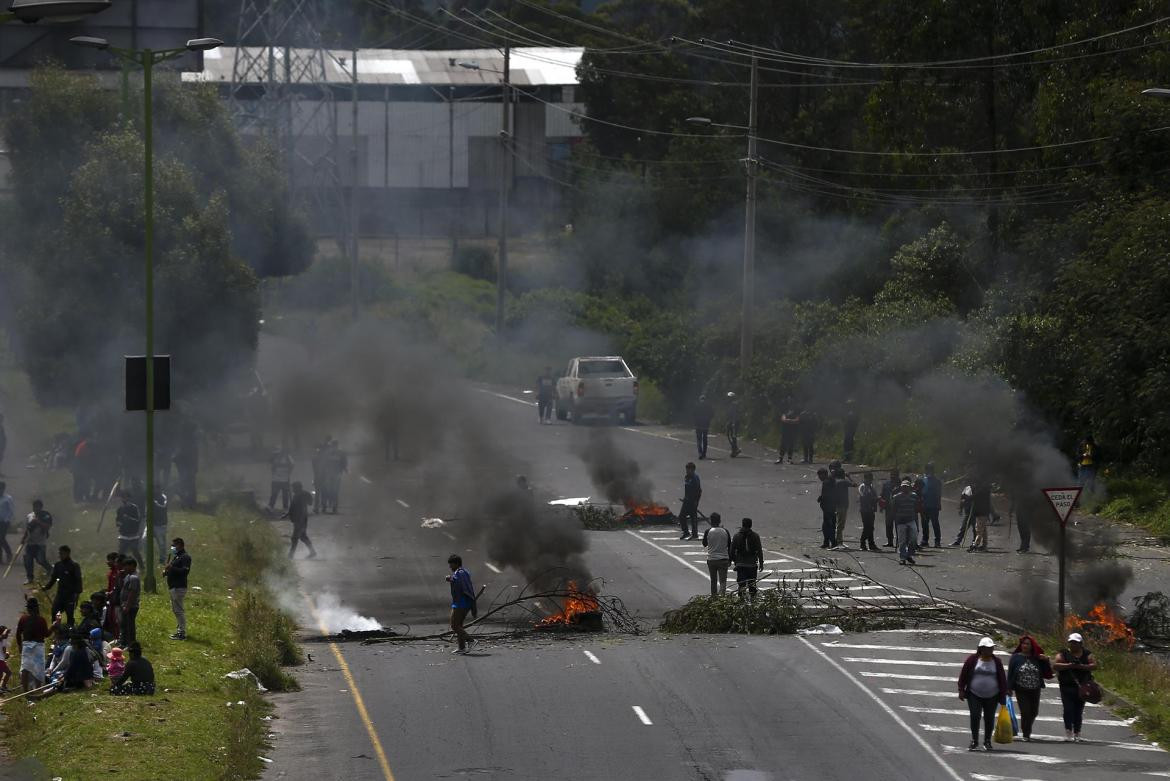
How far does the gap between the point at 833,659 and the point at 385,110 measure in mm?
67008

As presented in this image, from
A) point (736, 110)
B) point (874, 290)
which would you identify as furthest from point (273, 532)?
point (736, 110)

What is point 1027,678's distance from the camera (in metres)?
18.2

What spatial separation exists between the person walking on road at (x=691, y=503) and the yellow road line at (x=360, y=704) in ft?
28.4

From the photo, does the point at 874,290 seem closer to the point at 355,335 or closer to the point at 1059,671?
the point at 355,335

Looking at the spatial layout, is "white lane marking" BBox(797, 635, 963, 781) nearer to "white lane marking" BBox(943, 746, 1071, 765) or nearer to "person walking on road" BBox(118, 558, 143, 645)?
"white lane marking" BBox(943, 746, 1071, 765)

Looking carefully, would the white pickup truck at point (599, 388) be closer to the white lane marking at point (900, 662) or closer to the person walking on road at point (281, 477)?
the person walking on road at point (281, 477)

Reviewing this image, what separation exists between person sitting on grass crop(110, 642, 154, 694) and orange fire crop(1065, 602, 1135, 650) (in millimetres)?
12078

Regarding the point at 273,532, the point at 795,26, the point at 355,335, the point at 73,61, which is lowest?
the point at 273,532

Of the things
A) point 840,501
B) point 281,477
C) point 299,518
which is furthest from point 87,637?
point 281,477

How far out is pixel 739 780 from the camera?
16328 millimetres

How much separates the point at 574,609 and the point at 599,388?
1032 inches

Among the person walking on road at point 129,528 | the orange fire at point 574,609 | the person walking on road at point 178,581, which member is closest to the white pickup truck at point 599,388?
the person walking on road at point 129,528

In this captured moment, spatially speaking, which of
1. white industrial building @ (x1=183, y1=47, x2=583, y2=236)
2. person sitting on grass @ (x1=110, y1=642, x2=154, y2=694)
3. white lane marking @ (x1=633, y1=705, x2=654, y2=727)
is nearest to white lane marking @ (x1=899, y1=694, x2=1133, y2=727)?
white lane marking @ (x1=633, y1=705, x2=654, y2=727)

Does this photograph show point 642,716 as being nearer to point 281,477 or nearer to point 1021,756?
point 1021,756
